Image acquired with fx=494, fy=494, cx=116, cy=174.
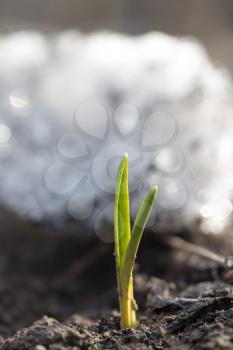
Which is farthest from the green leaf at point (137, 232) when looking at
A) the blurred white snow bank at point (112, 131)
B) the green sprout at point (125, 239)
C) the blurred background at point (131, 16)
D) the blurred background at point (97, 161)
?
the blurred background at point (131, 16)

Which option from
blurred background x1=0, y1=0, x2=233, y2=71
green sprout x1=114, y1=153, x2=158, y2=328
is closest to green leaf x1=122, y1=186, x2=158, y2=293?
green sprout x1=114, y1=153, x2=158, y2=328

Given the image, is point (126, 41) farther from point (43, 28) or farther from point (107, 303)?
point (43, 28)

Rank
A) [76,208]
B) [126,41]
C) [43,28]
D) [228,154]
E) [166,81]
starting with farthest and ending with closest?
[43,28]
[126,41]
[166,81]
[228,154]
[76,208]

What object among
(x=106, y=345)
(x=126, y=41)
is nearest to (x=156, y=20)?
(x=126, y=41)

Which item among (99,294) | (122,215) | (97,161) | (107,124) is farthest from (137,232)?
(107,124)

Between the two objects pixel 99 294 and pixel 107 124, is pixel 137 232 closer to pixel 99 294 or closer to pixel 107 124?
pixel 99 294
